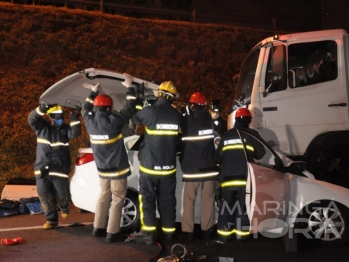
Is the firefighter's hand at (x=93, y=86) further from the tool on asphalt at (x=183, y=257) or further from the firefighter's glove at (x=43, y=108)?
the tool on asphalt at (x=183, y=257)

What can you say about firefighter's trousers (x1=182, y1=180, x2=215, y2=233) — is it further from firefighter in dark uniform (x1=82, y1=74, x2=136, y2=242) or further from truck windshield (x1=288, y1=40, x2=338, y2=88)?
truck windshield (x1=288, y1=40, x2=338, y2=88)

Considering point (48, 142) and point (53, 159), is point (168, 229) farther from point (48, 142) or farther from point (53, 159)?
point (48, 142)

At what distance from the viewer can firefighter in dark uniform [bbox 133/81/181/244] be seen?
6.11 metres

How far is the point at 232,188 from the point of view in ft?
20.1

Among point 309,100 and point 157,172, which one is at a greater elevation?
point 309,100

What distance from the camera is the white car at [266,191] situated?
217 inches

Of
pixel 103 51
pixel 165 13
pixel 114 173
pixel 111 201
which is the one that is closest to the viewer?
pixel 114 173

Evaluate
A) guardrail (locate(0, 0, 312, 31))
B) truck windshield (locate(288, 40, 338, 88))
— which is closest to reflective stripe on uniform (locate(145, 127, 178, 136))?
truck windshield (locate(288, 40, 338, 88))

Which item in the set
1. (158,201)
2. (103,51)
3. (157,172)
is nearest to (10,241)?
(158,201)

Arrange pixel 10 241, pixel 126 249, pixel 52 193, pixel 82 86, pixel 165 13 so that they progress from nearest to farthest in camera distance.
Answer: pixel 126 249 < pixel 10 241 < pixel 82 86 < pixel 52 193 < pixel 165 13

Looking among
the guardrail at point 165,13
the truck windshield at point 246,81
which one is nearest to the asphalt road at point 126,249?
the truck windshield at point 246,81

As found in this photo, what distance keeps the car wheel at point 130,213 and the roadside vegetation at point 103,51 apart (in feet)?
18.2

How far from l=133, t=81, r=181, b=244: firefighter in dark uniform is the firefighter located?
0.20 meters

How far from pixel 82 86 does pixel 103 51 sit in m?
7.26
